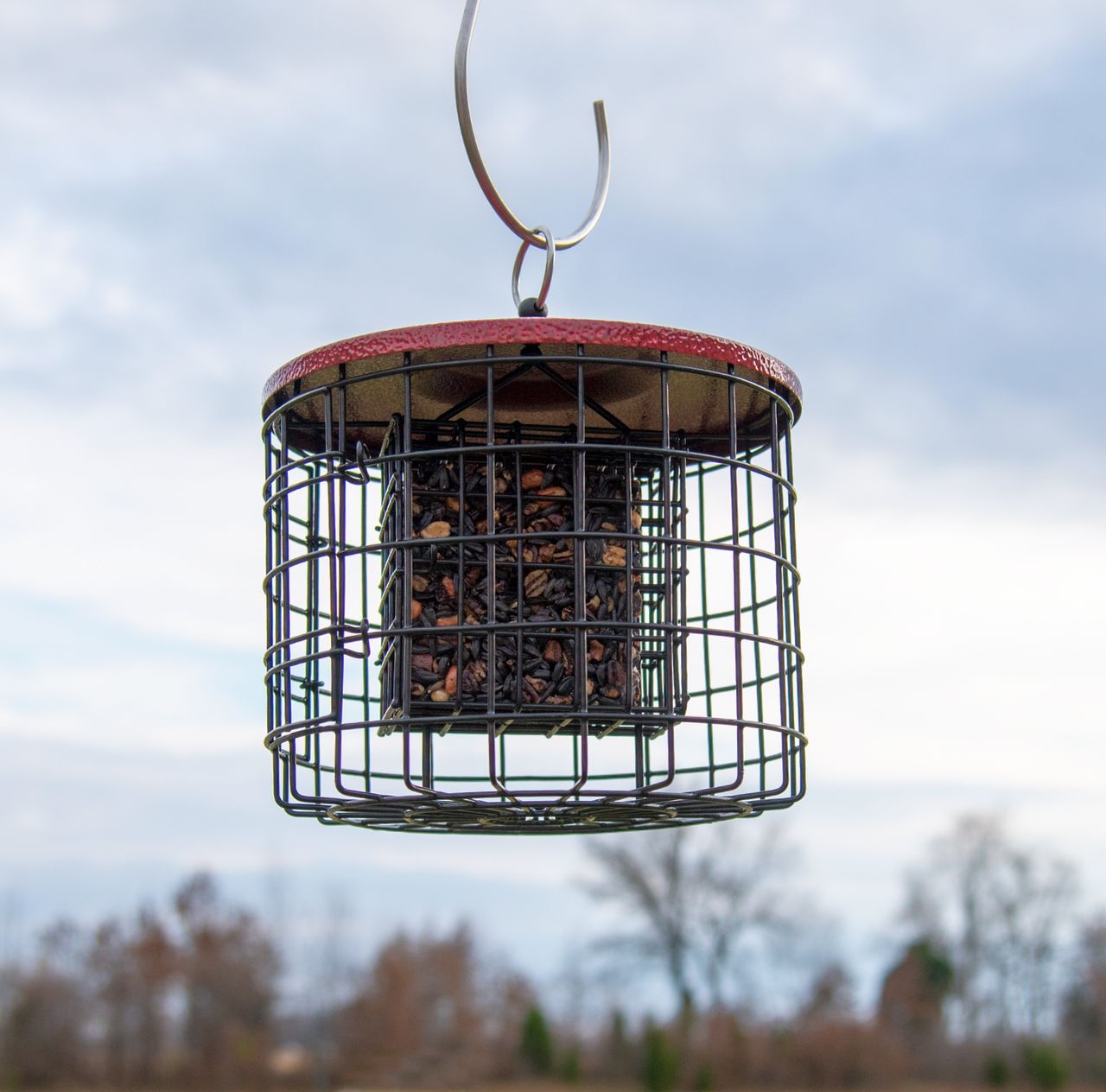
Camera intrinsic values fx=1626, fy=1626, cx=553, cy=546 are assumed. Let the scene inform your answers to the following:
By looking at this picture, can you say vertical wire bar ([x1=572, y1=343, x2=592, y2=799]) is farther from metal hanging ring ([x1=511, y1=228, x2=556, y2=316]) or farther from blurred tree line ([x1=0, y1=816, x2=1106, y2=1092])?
blurred tree line ([x1=0, y1=816, x2=1106, y2=1092])

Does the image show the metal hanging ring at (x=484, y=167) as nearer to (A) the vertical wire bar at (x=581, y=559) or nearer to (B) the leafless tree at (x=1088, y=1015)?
(A) the vertical wire bar at (x=581, y=559)

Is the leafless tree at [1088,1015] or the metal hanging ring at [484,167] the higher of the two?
the metal hanging ring at [484,167]

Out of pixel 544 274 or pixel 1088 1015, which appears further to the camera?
pixel 1088 1015

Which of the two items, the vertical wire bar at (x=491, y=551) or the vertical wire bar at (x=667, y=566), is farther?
the vertical wire bar at (x=667, y=566)

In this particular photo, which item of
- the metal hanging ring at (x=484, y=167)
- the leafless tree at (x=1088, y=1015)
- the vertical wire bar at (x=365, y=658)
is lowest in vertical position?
the leafless tree at (x=1088, y=1015)

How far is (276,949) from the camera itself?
122 ft

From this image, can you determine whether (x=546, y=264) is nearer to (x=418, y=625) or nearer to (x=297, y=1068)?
(x=418, y=625)

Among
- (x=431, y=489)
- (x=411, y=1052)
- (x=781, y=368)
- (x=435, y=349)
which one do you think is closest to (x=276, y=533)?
(x=431, y=489)

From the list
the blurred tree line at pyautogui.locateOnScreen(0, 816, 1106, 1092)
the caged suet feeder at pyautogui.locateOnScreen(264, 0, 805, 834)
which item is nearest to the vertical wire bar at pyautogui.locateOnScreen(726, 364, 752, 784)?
the caged suet feeder at pyautogui.locateOnScreen(264, 0, 805, 834)

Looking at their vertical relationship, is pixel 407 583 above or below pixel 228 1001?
above

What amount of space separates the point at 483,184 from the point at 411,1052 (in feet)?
114

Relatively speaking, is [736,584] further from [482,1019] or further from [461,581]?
[482,1019]

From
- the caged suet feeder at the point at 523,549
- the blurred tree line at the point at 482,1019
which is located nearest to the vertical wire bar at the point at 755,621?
the caged suet feeder at the point at 523,549

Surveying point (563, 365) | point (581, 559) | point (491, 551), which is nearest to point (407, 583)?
point (491, 551)
